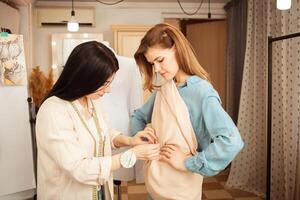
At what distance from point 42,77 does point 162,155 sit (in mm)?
2305

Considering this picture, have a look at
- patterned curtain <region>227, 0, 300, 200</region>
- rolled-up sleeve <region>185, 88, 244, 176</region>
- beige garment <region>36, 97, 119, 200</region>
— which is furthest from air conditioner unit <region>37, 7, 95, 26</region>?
rolled-up sleeve <region>185, 88, 244, 176</region>

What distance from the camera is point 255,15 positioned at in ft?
12.2

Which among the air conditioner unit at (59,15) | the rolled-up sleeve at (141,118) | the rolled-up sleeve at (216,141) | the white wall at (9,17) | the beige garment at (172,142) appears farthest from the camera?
the air conditioner unit at (59,15)

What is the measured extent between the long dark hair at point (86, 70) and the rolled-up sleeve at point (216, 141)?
0.35 meters

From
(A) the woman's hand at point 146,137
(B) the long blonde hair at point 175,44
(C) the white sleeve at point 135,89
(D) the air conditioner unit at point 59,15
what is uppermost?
(D) the air conditioner unit at point 59,15

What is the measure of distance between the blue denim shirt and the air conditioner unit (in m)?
3.83

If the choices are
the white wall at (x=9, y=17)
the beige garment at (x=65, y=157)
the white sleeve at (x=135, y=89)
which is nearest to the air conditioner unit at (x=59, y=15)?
the white wall at (x=9, y=17)

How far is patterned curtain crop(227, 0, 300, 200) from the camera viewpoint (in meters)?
2.99

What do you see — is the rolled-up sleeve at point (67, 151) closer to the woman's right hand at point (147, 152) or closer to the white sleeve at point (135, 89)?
the woman's right hand at point (147, 152)

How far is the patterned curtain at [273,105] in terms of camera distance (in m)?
2.99

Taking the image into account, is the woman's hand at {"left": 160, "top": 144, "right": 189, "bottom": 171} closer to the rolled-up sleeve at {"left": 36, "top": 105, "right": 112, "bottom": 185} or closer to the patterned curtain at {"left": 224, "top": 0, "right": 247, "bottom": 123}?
the rolled-up sleeve at {"left": 36, "top": 105, "right": 112, "bottom": 185}

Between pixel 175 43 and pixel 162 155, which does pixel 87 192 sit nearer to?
pixel 162 155

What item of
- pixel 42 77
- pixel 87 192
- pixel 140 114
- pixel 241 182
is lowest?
pixel 241 182

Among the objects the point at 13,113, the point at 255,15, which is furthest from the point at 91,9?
the point at 13,113
